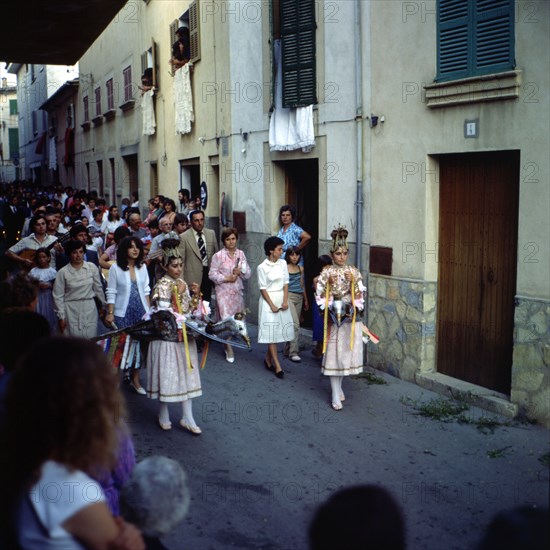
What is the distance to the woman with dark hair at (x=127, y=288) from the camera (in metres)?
7.93

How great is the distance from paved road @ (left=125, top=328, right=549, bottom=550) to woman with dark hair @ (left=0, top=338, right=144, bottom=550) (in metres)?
2.49

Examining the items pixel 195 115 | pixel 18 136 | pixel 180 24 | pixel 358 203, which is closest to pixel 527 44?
pixel 358 203

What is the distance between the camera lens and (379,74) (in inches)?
346

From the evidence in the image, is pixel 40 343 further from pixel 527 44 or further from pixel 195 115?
pixel 195 115

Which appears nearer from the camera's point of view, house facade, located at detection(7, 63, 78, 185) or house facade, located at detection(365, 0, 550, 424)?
house facade, located at detection(365, 0, 550, 424)

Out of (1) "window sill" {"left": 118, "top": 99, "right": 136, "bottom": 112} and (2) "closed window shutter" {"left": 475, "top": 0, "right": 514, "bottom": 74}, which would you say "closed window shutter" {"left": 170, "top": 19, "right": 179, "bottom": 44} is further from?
(2) "closed window shutter" {"left": 475, "top": 0, "right": 514, "bottom": 74}

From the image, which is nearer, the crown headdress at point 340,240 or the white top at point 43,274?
the crown headdress at point 340,240

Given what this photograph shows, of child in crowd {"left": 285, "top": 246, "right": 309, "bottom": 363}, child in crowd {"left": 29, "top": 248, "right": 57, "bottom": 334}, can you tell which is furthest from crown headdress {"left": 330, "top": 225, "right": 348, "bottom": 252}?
child in crowd {"left": 29, "top": 248, "right": 57, "bottom": 334}

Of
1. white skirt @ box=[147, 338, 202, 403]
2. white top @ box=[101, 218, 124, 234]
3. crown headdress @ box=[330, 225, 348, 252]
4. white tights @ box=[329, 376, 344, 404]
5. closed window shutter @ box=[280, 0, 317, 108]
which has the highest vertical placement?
closed window shutter @ box=[280, 0, 317, 108]

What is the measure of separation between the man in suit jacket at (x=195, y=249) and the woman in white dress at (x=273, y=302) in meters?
1.69

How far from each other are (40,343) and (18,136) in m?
52.1

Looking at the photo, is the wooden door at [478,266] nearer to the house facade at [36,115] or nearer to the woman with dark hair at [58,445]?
the woman with dark hair at [58,445]

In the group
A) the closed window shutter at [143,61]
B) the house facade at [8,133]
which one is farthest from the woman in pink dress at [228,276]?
the house facade at [8,133]

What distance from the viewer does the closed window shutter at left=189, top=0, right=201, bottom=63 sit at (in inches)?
563
